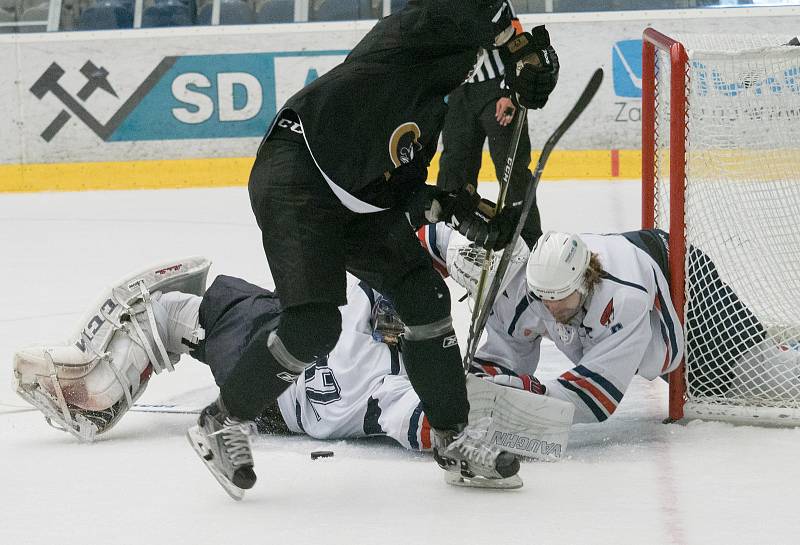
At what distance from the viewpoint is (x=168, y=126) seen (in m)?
7.38

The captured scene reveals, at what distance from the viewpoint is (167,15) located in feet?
24.5

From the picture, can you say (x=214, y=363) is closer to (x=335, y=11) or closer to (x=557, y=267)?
(x=557, y=267)

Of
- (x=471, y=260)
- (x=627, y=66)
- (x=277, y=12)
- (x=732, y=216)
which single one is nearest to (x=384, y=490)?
(x=471, y=260)

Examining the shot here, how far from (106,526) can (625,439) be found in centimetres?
110

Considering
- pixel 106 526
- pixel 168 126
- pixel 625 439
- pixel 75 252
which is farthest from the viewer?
pixel 168 126

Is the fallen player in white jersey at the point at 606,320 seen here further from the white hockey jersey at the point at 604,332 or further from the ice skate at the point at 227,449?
the ice skate at the point at 227,449

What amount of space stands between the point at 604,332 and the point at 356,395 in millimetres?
537

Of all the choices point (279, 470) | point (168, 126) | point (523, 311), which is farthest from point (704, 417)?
point (168, 126)

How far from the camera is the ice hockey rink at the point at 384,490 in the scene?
2.08 meters

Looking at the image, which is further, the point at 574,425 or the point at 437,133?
the point at 574,425

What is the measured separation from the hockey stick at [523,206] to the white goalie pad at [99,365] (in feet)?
2.32

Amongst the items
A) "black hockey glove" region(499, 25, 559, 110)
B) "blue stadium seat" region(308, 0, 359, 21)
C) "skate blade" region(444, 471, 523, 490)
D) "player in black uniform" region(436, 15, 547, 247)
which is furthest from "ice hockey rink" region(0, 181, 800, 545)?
"blue stadium seat" region(308, 0, 359, 21)

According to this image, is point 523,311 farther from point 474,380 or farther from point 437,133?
point 437,133

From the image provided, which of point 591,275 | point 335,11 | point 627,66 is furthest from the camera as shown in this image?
point 335,11
